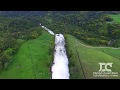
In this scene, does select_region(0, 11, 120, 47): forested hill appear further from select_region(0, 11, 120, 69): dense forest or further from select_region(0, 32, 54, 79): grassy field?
select_region(0, 32, 54, 79): grassy field

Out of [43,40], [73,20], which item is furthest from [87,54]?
[73,20]

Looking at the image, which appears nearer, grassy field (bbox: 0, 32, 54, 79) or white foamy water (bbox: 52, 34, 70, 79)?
grassy field (bbox: 0, 32, 54, 79)

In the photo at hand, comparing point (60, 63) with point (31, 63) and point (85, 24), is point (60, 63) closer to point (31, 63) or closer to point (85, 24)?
point (31, 63)

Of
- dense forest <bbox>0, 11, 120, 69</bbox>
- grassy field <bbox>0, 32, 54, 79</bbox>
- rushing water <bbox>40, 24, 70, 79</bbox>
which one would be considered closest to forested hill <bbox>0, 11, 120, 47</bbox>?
dense forest <bbox>0, 11, 120, 69</bbox>

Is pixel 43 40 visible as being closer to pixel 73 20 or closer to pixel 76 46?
pixel 76 46

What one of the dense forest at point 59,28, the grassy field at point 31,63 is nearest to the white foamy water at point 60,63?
the grassy field at point 31,63

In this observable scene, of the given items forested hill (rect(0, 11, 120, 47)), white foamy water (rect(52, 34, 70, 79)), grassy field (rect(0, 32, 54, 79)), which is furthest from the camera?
forested hill (rect(0, 11, 120, 47))
